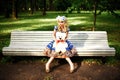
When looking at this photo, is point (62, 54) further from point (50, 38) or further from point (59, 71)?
point (50, 38)

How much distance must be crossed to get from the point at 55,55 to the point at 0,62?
1.90m

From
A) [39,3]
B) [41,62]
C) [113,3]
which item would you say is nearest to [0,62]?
[41,62]

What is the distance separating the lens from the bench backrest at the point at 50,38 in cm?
750

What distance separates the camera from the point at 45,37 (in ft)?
25.2

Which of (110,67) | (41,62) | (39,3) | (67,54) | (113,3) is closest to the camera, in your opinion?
(67,54)

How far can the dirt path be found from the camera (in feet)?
20.2

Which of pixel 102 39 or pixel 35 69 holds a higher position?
pixel 102 39

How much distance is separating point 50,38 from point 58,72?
1.44 metres

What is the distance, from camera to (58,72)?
6559mm

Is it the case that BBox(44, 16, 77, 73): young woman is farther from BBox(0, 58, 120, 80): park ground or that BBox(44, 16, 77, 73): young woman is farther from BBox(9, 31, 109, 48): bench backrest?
BBox(9, 31, 109, 48): bench backrest

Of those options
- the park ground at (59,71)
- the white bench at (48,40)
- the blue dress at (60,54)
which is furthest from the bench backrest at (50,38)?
the blue dress at (60,54)

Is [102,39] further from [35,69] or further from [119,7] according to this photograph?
[119,7]

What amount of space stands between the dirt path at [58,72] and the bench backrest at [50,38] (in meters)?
0.59

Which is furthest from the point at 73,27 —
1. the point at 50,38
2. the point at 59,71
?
the point at 59,71
